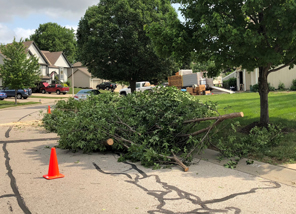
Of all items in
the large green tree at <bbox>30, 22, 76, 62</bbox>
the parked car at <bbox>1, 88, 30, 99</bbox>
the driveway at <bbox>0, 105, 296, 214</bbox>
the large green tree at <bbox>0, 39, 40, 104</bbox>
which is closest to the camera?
the driveway at <bbox>0, 105, 296, 214</bbox>

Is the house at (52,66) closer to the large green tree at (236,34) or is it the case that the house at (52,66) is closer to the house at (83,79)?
the house at (83,79)

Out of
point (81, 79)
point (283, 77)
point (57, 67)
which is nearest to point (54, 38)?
point (81, 79)

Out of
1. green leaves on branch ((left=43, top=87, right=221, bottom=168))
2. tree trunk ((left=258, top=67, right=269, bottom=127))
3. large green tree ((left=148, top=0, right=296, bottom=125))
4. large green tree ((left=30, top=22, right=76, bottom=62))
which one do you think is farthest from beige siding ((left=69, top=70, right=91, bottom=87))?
tree trunk ((left=258, top=67, right=269, bottom=127))

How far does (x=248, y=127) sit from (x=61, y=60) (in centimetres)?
6345

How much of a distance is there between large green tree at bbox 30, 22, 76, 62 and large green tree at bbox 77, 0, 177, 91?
6593 cm

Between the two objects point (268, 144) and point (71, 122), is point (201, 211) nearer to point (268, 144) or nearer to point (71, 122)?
point (268, 144)

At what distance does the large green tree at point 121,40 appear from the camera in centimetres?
2492

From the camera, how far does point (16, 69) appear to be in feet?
103

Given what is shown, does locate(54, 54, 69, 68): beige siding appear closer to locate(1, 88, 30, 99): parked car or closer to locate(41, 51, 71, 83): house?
locate(41, 51, 71, 83): house

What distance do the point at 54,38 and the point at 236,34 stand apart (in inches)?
3491

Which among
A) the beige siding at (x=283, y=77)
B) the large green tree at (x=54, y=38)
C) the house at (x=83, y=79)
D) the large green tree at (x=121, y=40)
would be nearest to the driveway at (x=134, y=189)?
the large green tree at (x=121, y=40)

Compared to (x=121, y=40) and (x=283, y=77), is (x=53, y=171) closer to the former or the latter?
(x=121, y=40)

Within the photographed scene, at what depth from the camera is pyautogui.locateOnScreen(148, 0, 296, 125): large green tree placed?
24.4 ft

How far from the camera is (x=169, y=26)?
366 inches
